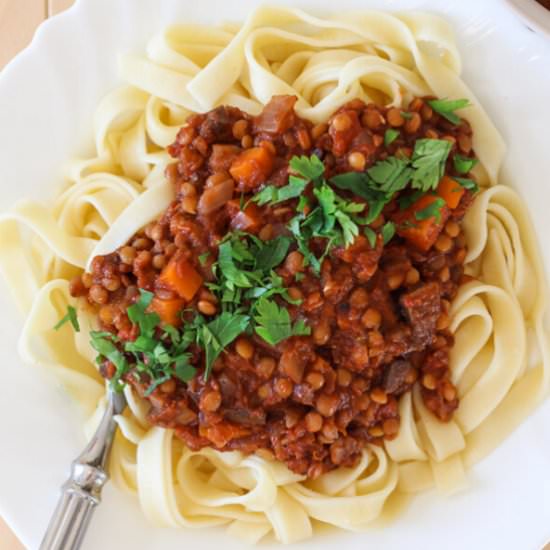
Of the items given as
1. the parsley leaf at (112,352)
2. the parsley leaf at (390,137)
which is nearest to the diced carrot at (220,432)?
the parsley leaf at (112,352)

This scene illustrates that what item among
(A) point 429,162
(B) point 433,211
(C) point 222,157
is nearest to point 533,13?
(A) point 429,162

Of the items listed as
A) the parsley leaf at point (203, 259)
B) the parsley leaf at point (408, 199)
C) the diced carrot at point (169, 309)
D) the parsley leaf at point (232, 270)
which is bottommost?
the diced carrot at point (169, 309)

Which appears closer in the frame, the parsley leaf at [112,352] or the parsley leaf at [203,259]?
the parsley leaf at [203,259]

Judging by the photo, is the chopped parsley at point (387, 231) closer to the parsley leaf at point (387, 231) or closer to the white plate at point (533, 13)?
the parsley leaf at point (387, 231)

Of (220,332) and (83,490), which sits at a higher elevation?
(220,332)

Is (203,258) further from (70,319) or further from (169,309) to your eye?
(70,319)

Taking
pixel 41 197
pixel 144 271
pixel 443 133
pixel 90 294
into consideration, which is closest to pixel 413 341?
pixel 443 133
